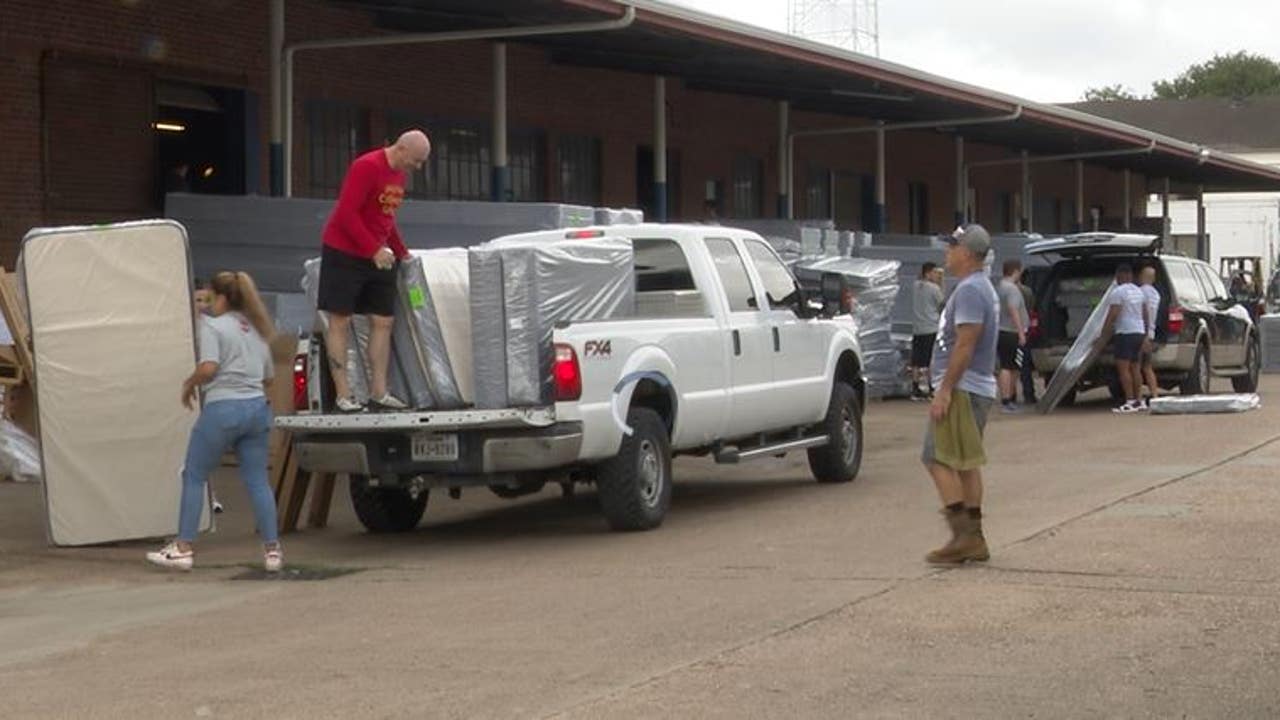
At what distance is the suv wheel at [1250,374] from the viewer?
27016 mm

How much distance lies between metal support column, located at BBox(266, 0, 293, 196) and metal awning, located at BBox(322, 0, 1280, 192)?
1.01 m

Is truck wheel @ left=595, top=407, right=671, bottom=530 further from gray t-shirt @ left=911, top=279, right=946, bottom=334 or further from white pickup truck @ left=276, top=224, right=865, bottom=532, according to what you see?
gray t-shirt @ left=911, top=279, right=946, bottom=334

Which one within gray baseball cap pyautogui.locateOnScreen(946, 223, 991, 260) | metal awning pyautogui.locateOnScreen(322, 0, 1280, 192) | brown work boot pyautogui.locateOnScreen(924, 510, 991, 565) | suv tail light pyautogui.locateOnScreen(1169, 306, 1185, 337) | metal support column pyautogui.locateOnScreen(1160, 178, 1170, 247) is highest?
metal awning pyautogui.locateOnScreen(322, 0, 1280, 192)

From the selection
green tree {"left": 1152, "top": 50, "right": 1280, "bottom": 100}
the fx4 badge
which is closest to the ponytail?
the fx4 badge

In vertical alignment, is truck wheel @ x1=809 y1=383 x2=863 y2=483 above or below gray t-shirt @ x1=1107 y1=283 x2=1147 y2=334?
below

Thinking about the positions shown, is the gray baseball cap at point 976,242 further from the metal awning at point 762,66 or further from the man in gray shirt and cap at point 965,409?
the metal awning at point 762,66

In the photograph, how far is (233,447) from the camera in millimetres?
12477

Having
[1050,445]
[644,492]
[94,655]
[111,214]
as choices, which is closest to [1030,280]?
[1050,445]

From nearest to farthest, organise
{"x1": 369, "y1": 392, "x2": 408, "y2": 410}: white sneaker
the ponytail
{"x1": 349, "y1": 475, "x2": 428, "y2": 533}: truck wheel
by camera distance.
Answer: the ponytail, {"x1": 369, "y1": 392, "x2": 408, "y2": 410}: white sneaker, {"x1": 349, "y1": 475, "x2": 428, "y2": 533}: truck wheel

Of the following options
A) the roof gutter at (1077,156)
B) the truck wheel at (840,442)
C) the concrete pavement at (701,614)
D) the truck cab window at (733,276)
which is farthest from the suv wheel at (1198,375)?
the roof gutter at (1077,156)

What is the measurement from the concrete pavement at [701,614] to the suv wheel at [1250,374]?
1142cm

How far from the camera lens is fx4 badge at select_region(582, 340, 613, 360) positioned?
42.4ft

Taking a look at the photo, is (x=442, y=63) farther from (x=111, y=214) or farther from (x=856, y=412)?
(x=856, y=412)

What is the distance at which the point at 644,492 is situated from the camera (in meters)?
13.6
